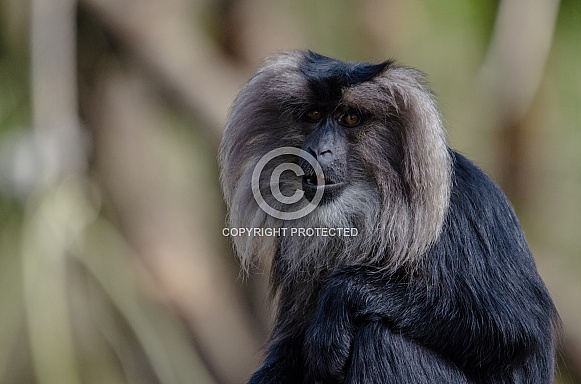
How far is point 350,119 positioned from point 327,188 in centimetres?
31

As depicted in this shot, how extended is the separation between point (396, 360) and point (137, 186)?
318 centimetres

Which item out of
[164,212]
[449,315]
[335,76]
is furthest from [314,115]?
[164,212]

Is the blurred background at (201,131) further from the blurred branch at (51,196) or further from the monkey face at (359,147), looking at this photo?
the monkey face at (359,147)

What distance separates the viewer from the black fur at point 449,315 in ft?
11.7

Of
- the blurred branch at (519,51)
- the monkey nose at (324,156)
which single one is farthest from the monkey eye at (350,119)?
the blurred branch at (519,51)

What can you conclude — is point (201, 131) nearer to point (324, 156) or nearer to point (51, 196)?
point (51, 196)

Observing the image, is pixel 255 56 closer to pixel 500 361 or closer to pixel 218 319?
pixel 218 319

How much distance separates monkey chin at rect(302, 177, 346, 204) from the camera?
369 centimetres

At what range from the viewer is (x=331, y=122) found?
376 cm

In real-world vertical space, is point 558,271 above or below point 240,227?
below

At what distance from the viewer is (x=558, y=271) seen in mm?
6266

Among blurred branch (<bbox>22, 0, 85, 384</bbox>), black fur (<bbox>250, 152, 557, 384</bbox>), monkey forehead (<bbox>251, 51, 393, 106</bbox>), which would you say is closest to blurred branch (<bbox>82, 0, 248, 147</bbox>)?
blurred branch (<bbox>22, 0, 85, 384</bbox>)

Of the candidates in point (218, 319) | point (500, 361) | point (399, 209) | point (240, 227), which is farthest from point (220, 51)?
point (500, 361)

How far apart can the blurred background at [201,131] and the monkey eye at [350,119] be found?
87.2 inches
